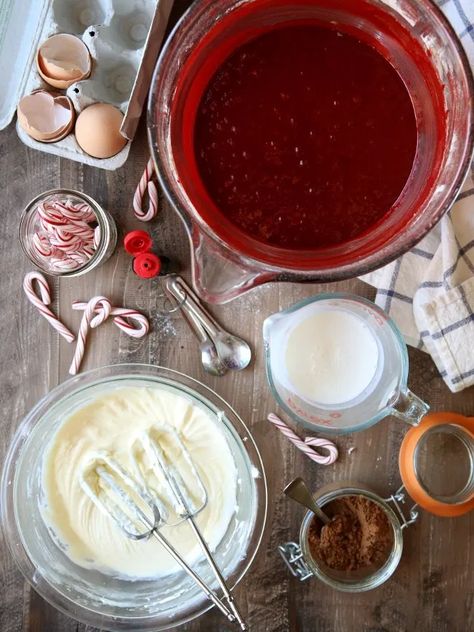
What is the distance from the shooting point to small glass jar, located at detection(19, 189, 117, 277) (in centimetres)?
108

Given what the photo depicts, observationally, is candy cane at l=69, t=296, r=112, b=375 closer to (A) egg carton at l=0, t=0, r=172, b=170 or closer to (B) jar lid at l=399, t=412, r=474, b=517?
(A) egg carton at l=0, t=0, r=172, b=170

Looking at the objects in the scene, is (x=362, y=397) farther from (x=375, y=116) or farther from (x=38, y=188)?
(x=38, y=188)

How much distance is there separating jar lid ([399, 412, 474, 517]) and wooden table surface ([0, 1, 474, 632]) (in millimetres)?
38

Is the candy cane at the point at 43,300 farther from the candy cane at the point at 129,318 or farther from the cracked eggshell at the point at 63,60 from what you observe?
the cracked eggshell at the point at 63,60

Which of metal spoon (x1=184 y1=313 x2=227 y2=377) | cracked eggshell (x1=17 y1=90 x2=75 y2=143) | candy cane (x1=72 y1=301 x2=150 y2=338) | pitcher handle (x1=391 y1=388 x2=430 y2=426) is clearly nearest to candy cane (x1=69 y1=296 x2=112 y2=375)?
candy cane (x1=72 y1=301 x2=150 y2=338)

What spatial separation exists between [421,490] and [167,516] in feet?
1.27

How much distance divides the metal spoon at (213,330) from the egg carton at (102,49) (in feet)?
0.70

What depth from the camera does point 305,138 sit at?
81 centimetres

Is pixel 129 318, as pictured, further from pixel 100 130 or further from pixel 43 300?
pixel 100 130

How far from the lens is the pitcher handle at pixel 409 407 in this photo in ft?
3.33

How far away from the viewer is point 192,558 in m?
1.11

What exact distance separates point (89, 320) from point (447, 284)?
1.80ft

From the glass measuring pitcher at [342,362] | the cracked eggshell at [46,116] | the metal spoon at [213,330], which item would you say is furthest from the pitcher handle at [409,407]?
the cracked eggshell at [46,116]

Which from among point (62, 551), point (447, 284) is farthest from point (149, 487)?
point (447, 284)
